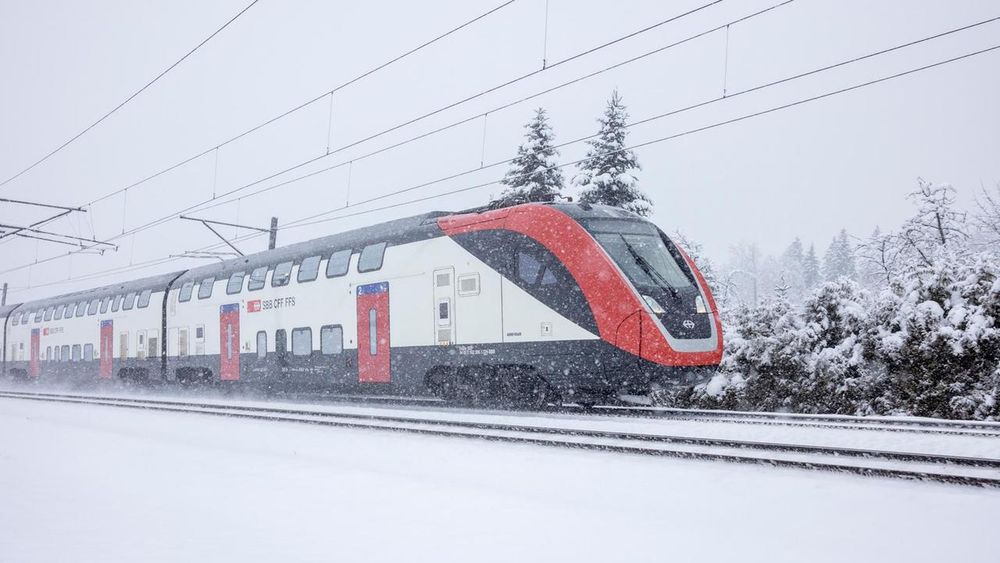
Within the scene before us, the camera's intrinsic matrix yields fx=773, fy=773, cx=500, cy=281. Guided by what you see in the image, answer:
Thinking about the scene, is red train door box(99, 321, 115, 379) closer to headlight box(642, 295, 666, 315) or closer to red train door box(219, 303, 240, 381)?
red train door box(219, 303, 240, 381)

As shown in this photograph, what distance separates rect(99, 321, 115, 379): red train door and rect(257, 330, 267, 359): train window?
417 inches

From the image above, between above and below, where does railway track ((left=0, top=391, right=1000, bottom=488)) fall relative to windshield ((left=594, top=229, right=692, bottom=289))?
below

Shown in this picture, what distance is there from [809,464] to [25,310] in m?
36.9

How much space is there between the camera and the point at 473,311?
44.7 feet

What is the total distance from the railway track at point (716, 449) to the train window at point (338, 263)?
4262 mm

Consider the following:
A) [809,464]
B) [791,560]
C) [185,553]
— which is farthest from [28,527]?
[809,464]

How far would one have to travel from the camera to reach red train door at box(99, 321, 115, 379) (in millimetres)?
26984

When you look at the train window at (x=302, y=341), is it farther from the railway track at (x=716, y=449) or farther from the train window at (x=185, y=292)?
the train window at (x=185, y=292)

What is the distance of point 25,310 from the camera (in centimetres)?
3506

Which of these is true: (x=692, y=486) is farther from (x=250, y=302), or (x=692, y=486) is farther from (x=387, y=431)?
(x=250, y=302)

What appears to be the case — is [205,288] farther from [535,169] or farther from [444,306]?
[535,169]

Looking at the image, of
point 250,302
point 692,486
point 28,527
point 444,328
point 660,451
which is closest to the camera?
point 28,527

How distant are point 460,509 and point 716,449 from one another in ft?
12.6

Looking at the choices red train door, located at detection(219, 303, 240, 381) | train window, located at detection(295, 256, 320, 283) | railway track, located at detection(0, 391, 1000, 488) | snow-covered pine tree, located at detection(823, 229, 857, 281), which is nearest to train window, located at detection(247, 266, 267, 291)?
red train door, located at detection(219, 303, 240, 381)
